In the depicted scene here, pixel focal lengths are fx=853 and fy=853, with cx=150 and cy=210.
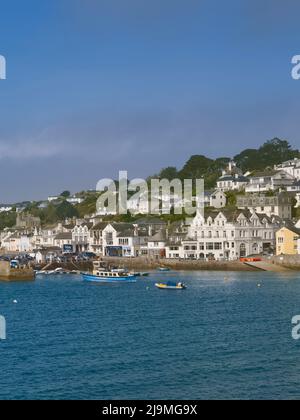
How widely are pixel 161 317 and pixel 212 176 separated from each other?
224 feet

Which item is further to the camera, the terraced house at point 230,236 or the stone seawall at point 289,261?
the terraced house at point 230,236

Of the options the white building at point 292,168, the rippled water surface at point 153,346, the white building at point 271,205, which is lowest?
the rippled water surface at point 153,346

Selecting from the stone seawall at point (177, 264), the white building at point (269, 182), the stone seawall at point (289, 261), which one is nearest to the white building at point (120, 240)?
the stone seawall at point (177, 264)

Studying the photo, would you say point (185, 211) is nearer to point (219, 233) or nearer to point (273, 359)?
point (219, 233)

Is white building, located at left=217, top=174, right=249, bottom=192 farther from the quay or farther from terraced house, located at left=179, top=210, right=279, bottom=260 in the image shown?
the quay

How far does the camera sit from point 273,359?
22.9 meters

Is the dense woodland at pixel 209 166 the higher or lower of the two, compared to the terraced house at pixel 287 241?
higher

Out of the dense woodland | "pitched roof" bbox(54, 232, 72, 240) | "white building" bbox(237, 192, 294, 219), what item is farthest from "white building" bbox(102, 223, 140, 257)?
the dense woodland

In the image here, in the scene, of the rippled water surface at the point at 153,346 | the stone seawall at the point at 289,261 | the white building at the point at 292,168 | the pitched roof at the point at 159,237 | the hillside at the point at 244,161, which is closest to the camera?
the rippled water surface at the point at 153,346

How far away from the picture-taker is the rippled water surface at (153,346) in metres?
20.0

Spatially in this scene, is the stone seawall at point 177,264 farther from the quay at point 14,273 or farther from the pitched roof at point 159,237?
the quay at point 14,273

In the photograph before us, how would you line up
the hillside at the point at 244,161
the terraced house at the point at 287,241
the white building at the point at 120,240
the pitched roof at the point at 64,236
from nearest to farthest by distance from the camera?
the terraced house at the point at 287,241 < the white building at the point at 120,240 < the pitched roof at the point at 64,236 < the hillside at the point at 244,161

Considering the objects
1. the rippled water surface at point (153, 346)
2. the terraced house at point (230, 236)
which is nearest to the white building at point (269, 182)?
the terraced house at point (230, 236)
